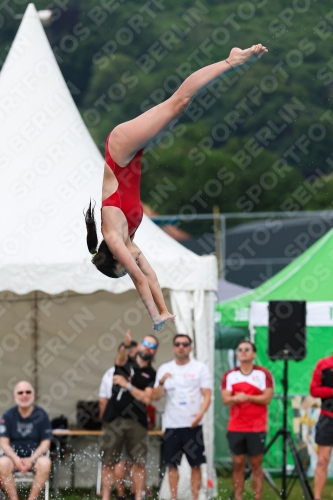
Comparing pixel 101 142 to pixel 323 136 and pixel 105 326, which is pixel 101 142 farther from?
pixel 105 326

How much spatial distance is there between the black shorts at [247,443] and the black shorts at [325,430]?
0.58 metres

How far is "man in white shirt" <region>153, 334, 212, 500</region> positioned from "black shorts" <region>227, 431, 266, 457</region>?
315 millimetres

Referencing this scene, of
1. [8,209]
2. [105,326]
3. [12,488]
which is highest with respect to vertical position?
[8,209]

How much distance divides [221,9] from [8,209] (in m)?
38.5

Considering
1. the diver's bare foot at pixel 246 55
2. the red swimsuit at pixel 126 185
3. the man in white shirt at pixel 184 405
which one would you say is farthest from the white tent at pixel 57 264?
the diver's bare foot at pixel 246 55

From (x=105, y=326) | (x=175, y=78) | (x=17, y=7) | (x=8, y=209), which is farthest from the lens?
(x=17, y=7)

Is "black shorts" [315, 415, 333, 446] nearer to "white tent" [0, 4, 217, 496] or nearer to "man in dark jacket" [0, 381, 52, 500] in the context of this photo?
"white tent" [0, 4, 217, 496]

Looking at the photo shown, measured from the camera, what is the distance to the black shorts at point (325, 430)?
8.32m

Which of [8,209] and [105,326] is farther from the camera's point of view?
[105,326]

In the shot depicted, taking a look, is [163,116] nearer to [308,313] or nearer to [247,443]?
[247,443]

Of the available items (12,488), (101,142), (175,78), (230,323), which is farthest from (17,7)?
(12,488)

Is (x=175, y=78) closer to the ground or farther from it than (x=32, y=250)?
farther from it

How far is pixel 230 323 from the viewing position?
37.9ft

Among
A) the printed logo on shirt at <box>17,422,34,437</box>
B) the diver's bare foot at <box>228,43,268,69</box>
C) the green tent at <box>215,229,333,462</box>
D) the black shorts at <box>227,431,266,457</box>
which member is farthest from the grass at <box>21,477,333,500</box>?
the diver's bare foot at <box>228,43,268,69</box>
